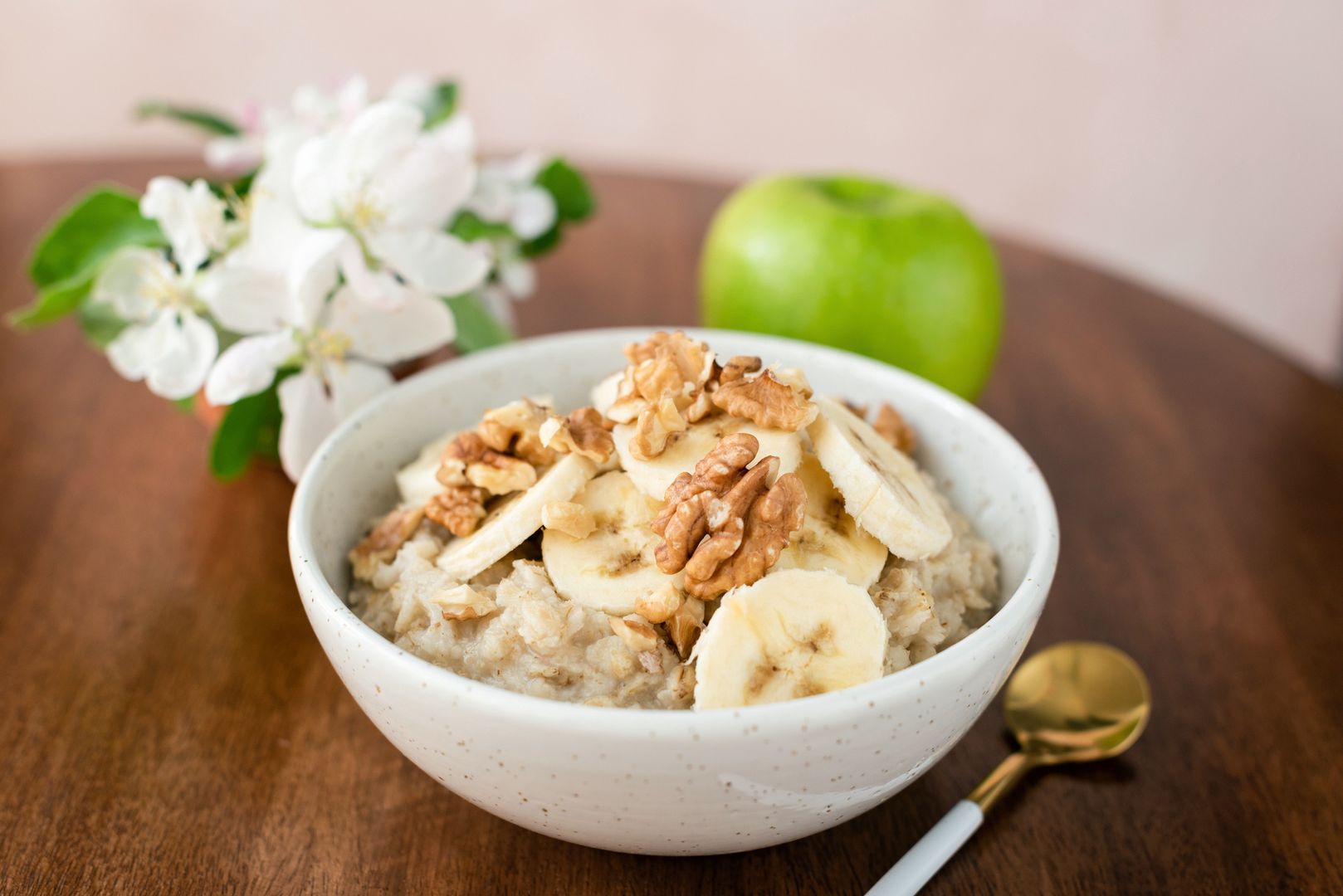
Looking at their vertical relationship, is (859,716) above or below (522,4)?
above

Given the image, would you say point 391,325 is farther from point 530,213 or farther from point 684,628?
point 684,628

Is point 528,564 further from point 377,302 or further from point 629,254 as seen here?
point 629,254

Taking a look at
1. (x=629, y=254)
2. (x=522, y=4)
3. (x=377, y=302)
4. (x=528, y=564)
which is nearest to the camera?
(x=528, y=564)

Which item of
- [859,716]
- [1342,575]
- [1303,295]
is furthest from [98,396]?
[1303,295]

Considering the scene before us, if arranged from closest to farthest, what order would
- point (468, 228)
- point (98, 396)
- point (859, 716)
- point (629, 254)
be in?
point (859, 716) → point (468, 228) → point (98, 396) → point (629, 254)

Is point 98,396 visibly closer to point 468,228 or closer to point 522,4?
point 468,228

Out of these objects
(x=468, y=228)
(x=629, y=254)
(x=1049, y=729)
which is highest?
(x=468, y=228)

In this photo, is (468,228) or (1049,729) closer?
(1049,729)

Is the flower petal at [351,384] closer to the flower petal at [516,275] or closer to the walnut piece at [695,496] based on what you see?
the flower petal at [516,275]
